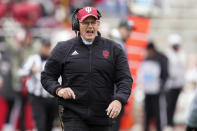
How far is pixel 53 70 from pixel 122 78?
0.74 meters

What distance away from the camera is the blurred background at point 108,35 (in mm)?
15859

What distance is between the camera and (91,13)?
7781mm

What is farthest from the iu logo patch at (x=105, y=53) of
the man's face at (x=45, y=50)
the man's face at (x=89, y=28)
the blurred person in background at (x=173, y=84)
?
the blurred person in background at (x=173, y=84)

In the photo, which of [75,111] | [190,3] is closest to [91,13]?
[75,111]

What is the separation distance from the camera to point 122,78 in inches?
311

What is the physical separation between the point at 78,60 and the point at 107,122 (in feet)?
2.37

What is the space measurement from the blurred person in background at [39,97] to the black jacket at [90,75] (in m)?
4.02

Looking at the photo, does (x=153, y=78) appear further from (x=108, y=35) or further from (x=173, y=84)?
(x=108, y=35)

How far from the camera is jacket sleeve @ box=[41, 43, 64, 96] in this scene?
26.0 ft

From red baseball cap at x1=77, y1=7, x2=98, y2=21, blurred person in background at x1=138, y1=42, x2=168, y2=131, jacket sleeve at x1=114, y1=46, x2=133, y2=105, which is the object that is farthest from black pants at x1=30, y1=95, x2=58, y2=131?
red baseball cap at x1=77, y1=7, x2=98, y2=21

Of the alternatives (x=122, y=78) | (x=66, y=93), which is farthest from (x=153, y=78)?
(x=66, y=93)

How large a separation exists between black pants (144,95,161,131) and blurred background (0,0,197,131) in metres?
0.43

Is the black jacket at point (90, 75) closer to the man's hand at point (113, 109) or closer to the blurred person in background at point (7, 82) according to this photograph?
the man's hand at point (113, 109)

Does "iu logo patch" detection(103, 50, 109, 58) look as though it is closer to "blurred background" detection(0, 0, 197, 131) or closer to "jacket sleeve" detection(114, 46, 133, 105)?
"jacket sleeve" detection(114, 46, 133, 105)
